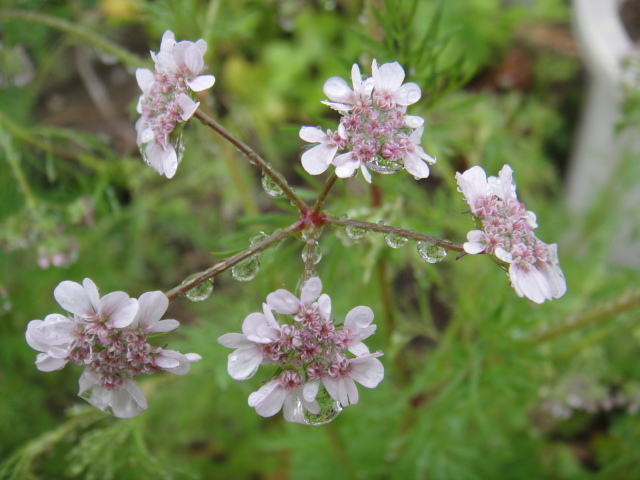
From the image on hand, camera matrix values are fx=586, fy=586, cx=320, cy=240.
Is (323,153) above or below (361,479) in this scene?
above

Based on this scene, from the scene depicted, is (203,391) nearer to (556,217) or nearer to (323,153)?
(323,153)

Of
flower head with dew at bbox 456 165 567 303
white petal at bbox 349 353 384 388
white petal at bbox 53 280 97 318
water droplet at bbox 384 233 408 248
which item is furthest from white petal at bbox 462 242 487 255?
white petal at bbox 53 280 97 318

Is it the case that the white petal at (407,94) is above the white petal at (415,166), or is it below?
above

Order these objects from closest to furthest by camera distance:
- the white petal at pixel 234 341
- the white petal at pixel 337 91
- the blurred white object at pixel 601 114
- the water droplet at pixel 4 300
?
the white petal at pixel 234 341 < the white petal at pixel 337 91 < the water droplet at pixel 4 300 < the blurred white object at pixel 601 114

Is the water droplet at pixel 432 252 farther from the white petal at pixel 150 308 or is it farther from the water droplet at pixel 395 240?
the white petal at pixel 150 308

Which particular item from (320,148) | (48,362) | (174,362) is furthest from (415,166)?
(48,362)

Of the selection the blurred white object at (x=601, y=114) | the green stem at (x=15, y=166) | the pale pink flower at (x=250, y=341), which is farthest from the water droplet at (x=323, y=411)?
the blurred white object at (x=601, y=114)

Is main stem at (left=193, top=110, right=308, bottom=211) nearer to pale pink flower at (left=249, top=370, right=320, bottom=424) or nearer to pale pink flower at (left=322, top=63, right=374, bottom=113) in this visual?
pale pink flower at (left=322, top=63, right=374, bottom=113)

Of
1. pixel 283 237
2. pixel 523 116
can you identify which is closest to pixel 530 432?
pixel 523 116
